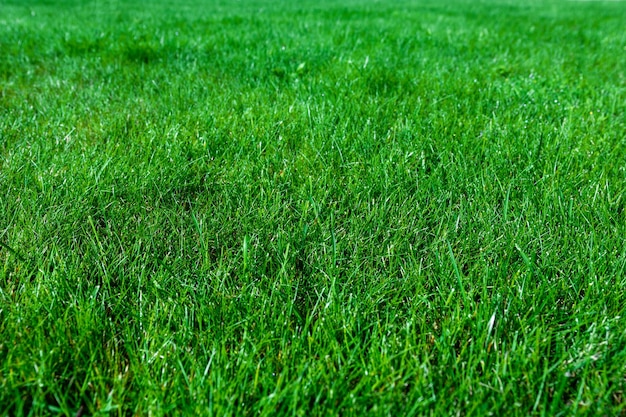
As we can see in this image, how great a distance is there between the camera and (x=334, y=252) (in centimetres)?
155

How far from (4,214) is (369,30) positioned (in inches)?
181

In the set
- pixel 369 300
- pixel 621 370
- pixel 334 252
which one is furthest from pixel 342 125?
pixel 621 370

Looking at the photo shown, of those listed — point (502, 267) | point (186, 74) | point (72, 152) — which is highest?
point (186, 74)

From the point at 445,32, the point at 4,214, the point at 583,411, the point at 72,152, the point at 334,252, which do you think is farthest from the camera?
the point at 445,32

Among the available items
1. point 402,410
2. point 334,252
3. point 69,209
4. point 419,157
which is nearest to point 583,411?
point 402,410

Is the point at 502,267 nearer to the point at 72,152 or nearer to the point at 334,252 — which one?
the point at 334,252

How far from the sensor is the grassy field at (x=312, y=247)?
1151mm

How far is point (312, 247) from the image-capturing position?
1659mm

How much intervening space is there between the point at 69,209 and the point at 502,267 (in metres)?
1.46

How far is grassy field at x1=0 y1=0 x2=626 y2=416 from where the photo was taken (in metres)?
1.15

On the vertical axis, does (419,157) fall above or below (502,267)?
above

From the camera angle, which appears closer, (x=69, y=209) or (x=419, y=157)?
(x=69, y=209)

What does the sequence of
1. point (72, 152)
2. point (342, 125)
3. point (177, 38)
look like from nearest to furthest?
point (72, 152) → point (342, 125) → point (177, 38)

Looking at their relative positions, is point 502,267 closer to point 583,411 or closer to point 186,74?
point 583,411
